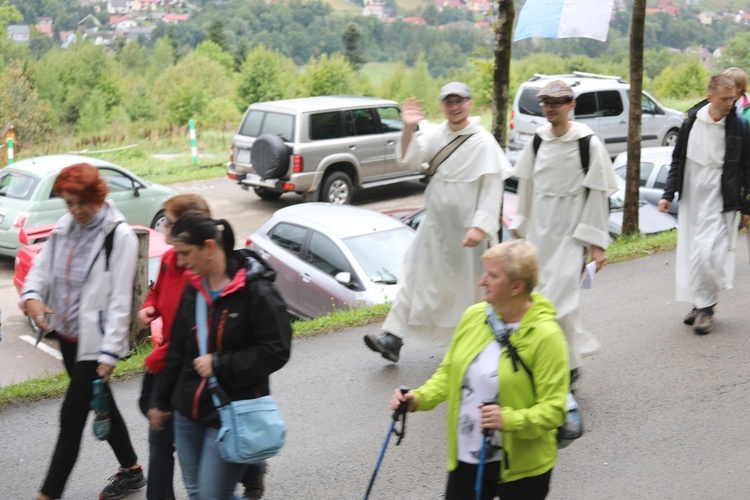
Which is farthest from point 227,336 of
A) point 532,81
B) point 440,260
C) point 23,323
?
point 532,81

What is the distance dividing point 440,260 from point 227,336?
10.1 feet

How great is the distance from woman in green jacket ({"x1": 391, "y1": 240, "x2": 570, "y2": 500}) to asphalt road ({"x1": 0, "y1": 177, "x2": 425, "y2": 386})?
6940mm

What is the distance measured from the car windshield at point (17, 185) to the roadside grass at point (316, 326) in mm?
7763

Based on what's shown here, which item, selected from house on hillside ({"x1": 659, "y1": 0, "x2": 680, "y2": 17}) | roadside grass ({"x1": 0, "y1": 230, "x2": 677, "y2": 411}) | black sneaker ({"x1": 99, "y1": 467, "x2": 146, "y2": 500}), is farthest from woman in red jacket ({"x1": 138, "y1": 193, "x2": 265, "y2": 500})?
house on hillside ({"x1": 659, "y1": 0, "x2": 680, "y2": 17})

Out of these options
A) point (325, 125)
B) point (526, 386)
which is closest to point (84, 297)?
point (526, 386)

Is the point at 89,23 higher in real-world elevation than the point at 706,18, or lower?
higher

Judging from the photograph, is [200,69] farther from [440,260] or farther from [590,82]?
[440,260]

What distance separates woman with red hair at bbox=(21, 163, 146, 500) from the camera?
4.89m

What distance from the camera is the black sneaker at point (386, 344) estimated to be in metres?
7.12

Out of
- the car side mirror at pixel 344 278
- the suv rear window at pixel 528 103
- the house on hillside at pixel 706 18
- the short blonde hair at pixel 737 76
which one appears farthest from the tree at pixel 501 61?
the house on hillside at pixel 706 18

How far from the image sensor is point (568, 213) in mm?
6320

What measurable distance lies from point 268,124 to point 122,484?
14.5 meters

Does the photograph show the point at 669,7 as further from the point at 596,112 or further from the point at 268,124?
the point at 268,124

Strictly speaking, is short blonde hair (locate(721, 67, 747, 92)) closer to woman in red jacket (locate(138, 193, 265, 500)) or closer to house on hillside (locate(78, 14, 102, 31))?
woman in red jacket (locate(138, 193, 265, 500))
